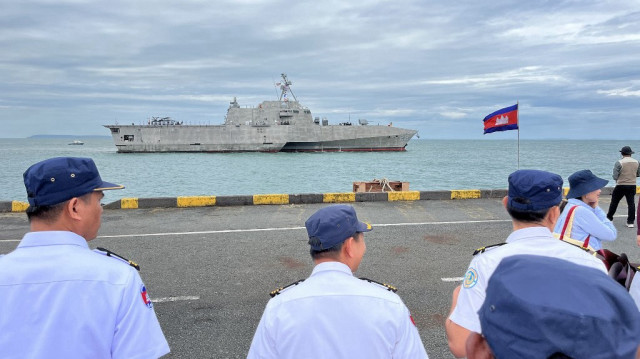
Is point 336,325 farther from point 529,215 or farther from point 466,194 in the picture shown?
point 466,194

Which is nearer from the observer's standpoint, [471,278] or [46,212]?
[46,212]

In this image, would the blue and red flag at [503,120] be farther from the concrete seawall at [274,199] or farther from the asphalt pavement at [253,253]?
the asphalt pavement at [253,253]

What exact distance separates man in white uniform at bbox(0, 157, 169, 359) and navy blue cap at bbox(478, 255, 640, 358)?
166cm

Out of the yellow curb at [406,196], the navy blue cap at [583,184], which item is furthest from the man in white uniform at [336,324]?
the yellow curb at [406,196]

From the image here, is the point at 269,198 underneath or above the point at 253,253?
above

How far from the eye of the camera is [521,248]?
2488mm

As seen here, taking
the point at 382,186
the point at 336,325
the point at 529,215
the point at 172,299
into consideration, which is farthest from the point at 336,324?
the point at 382,186

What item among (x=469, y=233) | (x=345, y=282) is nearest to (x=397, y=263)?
(x=469, y=233)

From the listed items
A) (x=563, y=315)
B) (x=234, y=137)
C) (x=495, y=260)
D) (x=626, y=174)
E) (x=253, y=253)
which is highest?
(x=563, y=315)

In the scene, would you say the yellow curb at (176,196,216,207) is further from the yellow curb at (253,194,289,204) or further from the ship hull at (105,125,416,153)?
the ship hull at (105,125,416,153)

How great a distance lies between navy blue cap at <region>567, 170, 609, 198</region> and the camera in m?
4.32

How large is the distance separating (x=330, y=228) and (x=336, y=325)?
1.79 ft

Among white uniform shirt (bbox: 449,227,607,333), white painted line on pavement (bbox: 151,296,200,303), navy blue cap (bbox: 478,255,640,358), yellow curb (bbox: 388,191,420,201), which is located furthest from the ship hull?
navy blue cap (bbox: 478,255,640,358)

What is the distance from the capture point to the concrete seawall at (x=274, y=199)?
12588mm
